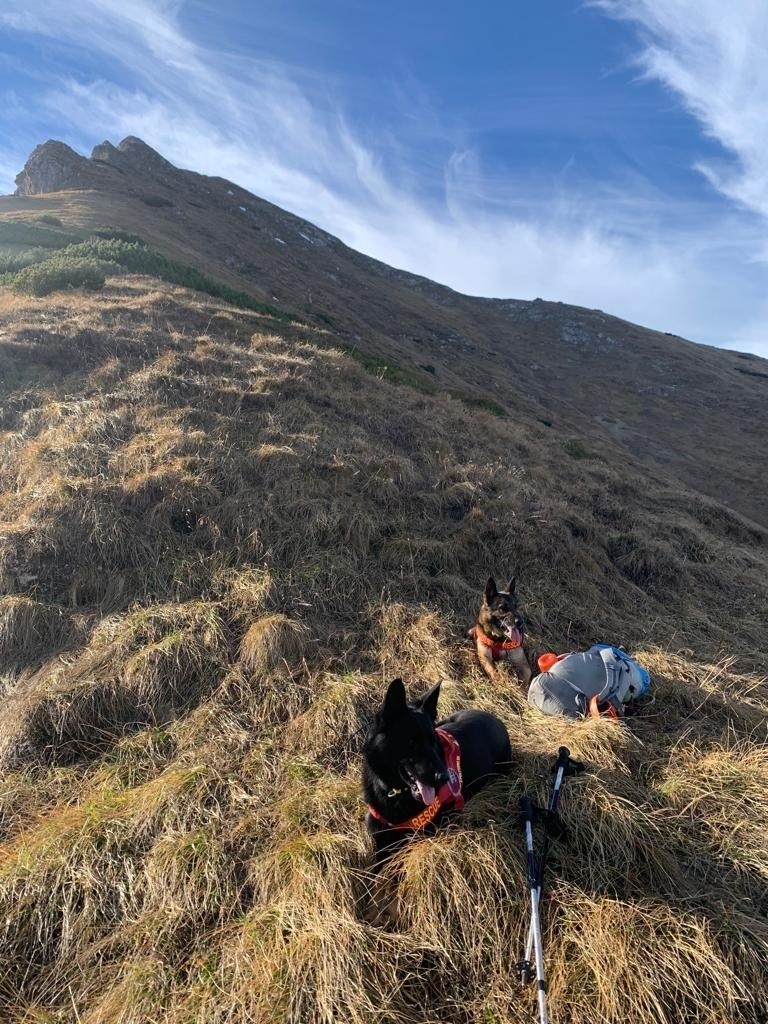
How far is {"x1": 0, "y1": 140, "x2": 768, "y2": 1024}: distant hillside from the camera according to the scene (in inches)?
103

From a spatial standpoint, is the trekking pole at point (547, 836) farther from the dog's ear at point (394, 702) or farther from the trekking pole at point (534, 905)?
the dog's ear at point (394, 702)

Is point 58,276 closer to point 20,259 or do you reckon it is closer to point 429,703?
point 20,259

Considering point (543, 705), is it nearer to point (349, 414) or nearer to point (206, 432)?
point (206, 432)

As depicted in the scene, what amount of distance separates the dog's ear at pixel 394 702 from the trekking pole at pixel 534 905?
3.06 feet

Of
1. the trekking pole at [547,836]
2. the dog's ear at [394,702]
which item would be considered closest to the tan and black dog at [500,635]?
the trekking pole at [547,836]

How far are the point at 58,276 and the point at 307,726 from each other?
14.4 metres

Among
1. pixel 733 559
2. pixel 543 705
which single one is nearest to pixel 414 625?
pixel 543 705

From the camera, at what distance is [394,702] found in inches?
112

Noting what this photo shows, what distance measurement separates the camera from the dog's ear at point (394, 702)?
282cm

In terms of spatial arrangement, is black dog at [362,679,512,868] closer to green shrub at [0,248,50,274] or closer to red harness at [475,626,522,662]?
red harness at [475,626,522,662]

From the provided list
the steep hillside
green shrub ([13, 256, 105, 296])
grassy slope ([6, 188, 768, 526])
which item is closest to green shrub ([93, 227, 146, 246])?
grassy slope ([6, 188, 768, 526])

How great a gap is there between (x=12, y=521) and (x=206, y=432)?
8.72 feet

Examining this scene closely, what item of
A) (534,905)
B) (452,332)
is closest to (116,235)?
(452,332)

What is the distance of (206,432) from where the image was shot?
760 centimetres
